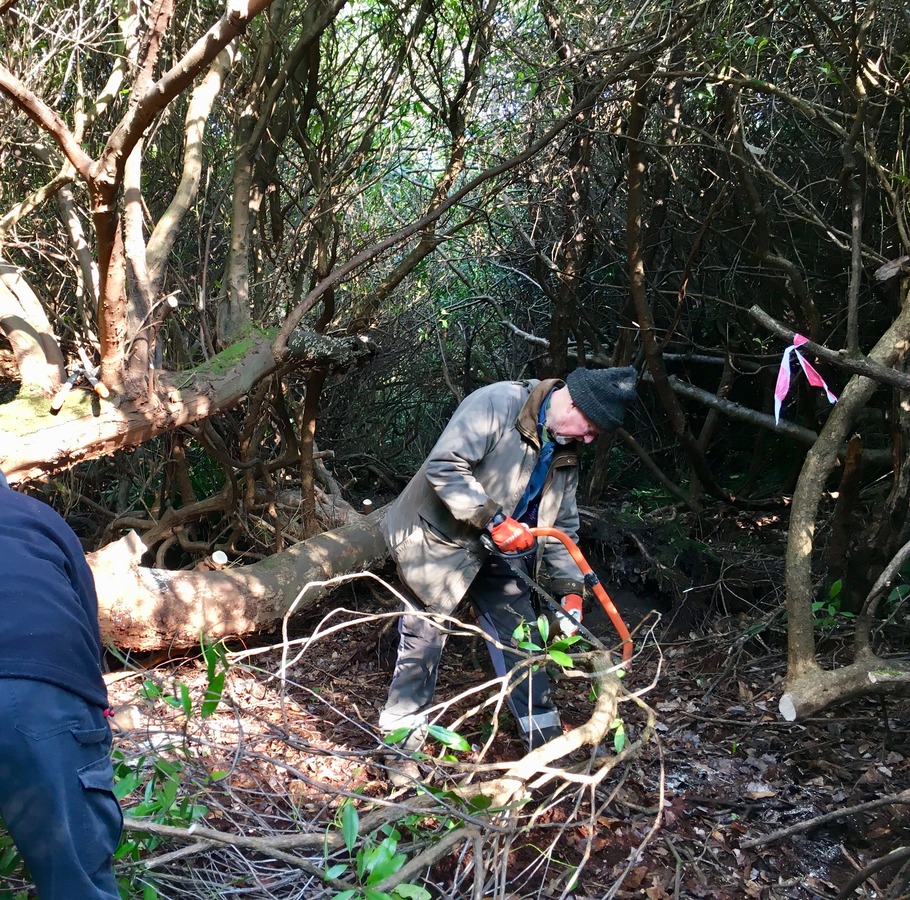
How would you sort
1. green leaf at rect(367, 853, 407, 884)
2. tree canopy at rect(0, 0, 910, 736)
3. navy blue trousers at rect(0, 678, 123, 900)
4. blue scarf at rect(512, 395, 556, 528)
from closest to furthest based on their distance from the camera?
navy blue trousers at rect(0, 678, 123, 900)
green leaf at rect(367, 853, 407, 884)
blue scarf at rect(512, 395, 556, 528)
tree canopy at rect(0, 0, 910, 736)

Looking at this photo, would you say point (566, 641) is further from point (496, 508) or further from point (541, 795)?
point (541, 795)

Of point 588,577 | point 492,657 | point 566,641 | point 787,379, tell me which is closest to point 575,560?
point 588,577

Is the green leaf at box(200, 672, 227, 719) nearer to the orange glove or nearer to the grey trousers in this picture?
the grey trousers

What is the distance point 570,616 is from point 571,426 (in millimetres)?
837

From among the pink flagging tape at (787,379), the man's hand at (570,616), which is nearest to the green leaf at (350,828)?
the man's hand at (570,616)

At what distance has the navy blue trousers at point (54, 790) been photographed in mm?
1574

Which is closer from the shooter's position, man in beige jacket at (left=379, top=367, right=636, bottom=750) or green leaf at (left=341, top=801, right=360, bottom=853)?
green leaf at (left=341, top=801, right=360, bottom=853)

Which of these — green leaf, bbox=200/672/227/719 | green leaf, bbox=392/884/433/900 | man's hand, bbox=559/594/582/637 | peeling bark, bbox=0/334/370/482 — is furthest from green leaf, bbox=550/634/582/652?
peeling bark, bbox=0/334/370/482

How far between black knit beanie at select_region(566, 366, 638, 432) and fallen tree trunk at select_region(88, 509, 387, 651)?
1.61 metres

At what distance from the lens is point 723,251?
601cm

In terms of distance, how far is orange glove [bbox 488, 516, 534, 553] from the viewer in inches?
126

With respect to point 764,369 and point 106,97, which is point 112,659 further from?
point 764,369

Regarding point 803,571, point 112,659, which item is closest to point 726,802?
point 803,571

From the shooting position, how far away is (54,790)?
1602 mm
